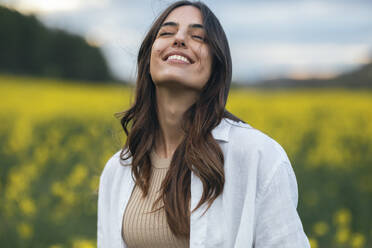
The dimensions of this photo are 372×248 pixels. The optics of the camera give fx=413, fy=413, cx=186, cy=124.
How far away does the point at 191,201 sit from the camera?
5.31 feet

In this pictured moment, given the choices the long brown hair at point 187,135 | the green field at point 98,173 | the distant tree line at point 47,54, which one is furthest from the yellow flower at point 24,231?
the distant tree line at point 47,54

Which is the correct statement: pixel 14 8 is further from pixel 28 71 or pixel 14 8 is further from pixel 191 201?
pixel 28 71

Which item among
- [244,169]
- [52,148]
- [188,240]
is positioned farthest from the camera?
[52,148]

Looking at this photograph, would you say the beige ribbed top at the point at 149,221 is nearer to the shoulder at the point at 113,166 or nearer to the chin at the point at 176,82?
the shoulder at the point at 113,166

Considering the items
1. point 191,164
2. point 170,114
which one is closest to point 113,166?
point 170,114

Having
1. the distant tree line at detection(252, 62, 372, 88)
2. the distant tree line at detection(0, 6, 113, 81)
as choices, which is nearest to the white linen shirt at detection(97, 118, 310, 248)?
the distant tree line at detection(252, 62, 372, 88)

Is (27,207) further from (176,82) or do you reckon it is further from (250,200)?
(250,200)

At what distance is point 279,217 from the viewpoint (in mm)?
1467

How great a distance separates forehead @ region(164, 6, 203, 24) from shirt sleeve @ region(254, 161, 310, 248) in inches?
29.6

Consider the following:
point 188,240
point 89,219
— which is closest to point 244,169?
point 188,240

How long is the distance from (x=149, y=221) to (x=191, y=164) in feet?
1.04

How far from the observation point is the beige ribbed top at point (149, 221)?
1699mm

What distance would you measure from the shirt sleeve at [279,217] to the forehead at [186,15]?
0.75 meters

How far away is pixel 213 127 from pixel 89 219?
10.1 ft
